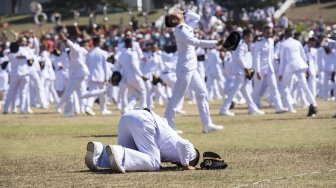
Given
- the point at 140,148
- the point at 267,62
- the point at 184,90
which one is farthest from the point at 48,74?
the point at 140,148

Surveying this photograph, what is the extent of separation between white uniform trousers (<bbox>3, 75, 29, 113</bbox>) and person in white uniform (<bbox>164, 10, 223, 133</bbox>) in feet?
42.6

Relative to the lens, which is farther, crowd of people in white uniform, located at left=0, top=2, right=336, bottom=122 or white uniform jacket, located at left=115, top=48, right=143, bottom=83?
crowd of people in white uniform, located at left=0, top=2, right=336, bottom=122

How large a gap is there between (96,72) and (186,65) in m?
11.0

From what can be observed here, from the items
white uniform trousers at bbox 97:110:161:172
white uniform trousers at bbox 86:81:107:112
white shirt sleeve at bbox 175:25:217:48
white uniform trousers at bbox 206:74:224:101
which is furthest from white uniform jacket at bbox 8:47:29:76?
white uniform trousers at bbox 97:110:161:172

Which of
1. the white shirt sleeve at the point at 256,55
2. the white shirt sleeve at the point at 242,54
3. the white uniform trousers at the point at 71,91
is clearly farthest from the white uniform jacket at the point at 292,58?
the white uniform trousers at the point at 71,91

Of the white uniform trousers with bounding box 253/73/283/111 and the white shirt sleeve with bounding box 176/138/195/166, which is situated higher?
the white shirt sleeve with bounding box 176/138/195/166

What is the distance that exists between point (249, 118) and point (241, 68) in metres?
2.12

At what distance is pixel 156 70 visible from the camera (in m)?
37.1

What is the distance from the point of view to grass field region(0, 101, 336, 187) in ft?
42.2

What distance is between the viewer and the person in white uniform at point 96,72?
3150 centimetres

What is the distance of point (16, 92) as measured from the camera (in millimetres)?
34000

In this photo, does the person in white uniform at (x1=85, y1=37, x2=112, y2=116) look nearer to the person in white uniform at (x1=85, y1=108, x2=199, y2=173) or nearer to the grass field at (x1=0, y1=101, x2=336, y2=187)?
the grass field at (x1=0, y1=101, x2=336, y2=187)

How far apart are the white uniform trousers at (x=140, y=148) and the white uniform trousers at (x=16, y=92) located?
1945 centimetres

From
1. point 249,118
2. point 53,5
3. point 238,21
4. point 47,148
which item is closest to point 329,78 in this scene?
point 249,118
